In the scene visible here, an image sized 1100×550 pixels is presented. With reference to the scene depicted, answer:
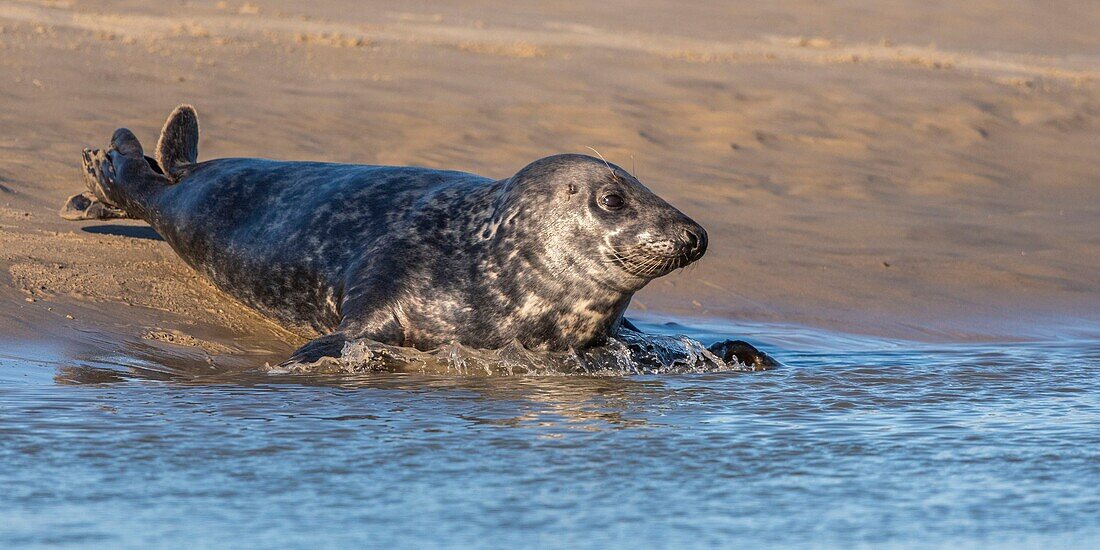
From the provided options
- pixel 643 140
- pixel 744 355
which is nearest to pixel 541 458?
pixel 744 355

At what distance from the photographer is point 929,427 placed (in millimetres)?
5133

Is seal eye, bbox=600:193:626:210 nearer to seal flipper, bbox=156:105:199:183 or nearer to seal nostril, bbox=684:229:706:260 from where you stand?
seal nostril, bbox=684:229:706:260

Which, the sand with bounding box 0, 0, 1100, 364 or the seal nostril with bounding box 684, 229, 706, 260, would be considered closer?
the seal nostril with bounding box 684, 229, 706, 260

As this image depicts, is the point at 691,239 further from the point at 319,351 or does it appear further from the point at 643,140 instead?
the point at 643,140

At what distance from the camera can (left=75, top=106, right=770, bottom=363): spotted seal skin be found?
19.2 feet

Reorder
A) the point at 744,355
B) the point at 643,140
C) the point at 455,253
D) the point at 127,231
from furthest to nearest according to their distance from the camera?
the point at 643,140, the point at 127,231, the point at 744,355, the point at 455,253

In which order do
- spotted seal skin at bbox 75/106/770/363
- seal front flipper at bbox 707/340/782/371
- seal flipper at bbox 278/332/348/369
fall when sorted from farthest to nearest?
seal front flipper at bbox 707/340/782/371 < spotted seal skin at bbox 75/106/770/363 < seal flipper at bbox 278/332/348/369

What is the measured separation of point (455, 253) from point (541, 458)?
168 centimetres

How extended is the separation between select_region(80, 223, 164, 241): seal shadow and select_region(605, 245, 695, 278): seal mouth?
2648 mm

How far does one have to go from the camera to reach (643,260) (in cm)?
578

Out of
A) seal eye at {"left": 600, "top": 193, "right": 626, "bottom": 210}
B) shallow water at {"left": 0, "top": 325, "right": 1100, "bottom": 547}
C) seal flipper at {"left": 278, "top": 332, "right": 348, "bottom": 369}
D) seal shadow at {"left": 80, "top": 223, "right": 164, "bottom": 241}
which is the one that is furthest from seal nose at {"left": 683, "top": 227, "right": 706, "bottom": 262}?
seal shadow at {"left": 80, "top": 223, "right": 164, "bottom": 241}

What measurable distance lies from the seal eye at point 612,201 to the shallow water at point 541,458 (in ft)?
2.14

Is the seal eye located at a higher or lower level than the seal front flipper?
higher

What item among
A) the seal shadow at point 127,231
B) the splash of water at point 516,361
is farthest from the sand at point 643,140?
the splash of water at point 516,361
